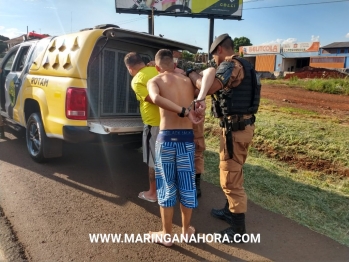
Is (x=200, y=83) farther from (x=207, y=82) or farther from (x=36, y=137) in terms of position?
(x=36, y=137)

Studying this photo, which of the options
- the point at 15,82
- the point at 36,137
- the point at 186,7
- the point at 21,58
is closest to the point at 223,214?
the point at 36,137

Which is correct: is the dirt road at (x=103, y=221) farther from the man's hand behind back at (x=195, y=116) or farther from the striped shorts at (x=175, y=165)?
the man's hand behind back at (x=195, y=116)

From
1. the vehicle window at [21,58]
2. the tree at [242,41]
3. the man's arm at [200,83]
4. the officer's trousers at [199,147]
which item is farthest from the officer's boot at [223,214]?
the tree at [242,41]

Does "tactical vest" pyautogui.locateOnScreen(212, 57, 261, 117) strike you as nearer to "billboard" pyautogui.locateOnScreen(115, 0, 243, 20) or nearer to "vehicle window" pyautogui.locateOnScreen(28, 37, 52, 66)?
"vehicle window" pyautogui.locateOnScreen(28, 37, 52, 66)

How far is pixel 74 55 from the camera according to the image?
13.1 feet

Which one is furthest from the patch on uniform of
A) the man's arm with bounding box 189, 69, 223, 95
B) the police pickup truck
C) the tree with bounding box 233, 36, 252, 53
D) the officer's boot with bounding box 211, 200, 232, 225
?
the tree with bounding box 233, 36, 252, 53

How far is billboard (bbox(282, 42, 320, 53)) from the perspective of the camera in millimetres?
42469

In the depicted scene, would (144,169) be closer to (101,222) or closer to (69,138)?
(69,138)

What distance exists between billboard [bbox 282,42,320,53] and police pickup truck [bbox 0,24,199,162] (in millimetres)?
43789

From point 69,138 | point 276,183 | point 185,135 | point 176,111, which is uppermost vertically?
point 176,111

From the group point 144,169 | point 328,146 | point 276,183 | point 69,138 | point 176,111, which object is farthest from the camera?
point 328,146

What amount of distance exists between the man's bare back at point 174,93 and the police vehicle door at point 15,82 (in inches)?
134

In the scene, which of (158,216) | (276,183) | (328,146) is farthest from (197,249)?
(328,146)

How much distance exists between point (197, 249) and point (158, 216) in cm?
73
